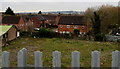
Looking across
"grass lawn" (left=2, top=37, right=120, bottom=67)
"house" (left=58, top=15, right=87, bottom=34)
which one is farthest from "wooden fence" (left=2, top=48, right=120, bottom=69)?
"house" (left=58, top=15, right=87, bottom=34)

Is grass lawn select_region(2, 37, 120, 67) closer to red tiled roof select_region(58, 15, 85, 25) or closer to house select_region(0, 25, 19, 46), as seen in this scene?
house select_region(0, 25, 19, 46)

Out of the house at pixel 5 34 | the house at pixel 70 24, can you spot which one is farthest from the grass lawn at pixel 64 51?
the house at pixel 70 24

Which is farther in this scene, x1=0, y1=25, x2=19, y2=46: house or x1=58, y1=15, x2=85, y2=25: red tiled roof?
x1=58, y1=15, x2=85, y2=25: red tiled roof

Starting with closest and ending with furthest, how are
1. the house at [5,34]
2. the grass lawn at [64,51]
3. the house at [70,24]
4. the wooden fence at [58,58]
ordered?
the wooden fence at [58,58], the house at [5,34], the grass lawn at [64,51], the house at [70,24]

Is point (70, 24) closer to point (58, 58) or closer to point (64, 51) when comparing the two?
point (64, 51)

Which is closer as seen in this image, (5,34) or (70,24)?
(5,34)

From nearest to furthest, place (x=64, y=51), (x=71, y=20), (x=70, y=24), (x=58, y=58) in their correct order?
(x=58, y=58), (x=64, y=51), (x=70, y=24), (x=71, y=20)

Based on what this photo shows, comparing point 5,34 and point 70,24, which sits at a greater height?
point 70,24

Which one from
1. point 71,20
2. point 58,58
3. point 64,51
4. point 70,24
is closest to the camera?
point 58,58

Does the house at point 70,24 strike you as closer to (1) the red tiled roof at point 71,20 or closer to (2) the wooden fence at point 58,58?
(1) the red tiled roof at point 71,20

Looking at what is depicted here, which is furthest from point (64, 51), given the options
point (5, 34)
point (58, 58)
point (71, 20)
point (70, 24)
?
point (71, 20)

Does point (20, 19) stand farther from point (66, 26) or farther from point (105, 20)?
point (105, 20)

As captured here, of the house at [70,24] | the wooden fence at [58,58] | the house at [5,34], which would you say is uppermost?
the house at [70,24]

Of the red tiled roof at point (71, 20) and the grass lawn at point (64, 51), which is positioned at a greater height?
the red tiled roof at point (71, 20)
